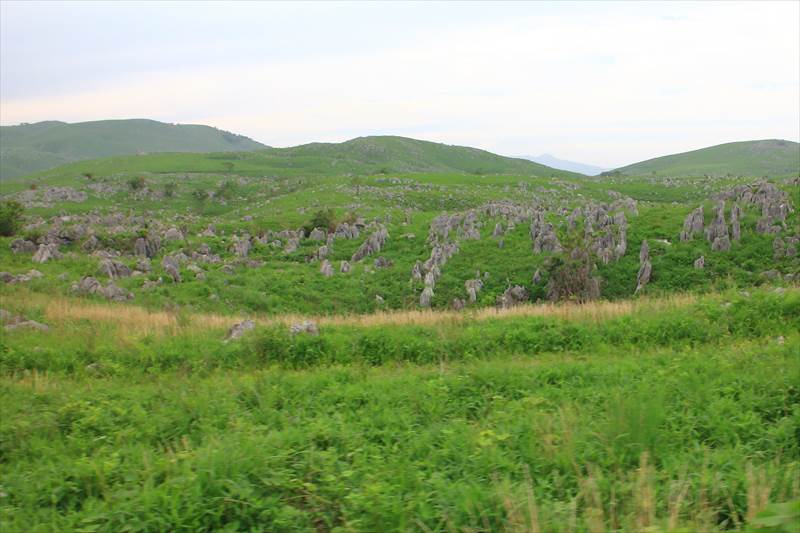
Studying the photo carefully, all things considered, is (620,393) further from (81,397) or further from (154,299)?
(154,299)

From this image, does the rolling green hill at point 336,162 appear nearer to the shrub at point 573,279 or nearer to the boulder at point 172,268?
the boulder at point 172,268

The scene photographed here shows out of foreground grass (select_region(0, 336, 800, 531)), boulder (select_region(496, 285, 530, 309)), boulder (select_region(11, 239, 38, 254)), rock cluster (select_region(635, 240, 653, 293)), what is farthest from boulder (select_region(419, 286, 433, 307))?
boulder (select_region(11, 239, 38, 254))

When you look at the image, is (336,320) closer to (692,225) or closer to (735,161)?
(692,225)

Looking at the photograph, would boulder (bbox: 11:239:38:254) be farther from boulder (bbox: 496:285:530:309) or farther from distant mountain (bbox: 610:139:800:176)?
distant mountain (bbox: 610:139:800:176)

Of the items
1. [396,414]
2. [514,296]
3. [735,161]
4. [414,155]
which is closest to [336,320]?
[396,414]

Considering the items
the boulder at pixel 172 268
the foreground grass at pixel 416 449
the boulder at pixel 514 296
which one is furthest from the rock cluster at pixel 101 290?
the boulder at pixel 514 296

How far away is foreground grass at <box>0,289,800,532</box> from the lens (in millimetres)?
4562

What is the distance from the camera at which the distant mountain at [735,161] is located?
108 meters

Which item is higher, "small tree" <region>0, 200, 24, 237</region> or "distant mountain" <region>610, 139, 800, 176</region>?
"distant mountain" <region>610, 139, 800, 176</region>

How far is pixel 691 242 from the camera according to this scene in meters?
23.9

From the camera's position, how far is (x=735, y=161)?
12431cm

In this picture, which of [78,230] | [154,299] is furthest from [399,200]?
[154,299]

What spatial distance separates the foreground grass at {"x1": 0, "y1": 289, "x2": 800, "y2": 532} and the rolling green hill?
70989 millimetres

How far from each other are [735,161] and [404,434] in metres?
145
